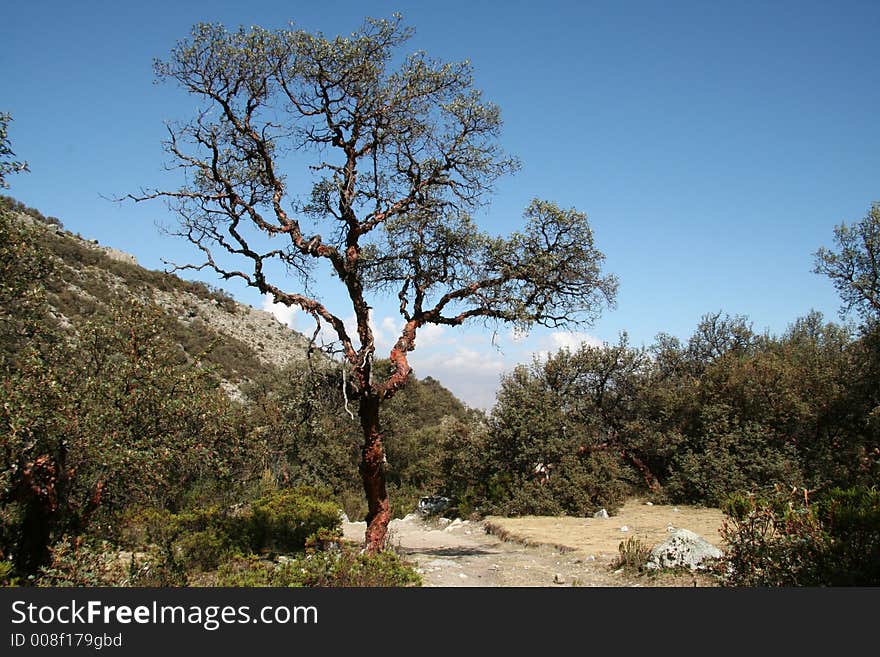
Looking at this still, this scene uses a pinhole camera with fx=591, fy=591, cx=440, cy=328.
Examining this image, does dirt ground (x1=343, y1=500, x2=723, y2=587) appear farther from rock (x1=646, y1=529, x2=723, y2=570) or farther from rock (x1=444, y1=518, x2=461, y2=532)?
rock (x1=646, y1=529, x2=723, y2=570)

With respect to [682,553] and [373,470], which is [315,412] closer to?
[373,470]

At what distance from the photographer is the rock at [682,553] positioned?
31.4 ft

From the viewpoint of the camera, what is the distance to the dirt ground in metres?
10.2

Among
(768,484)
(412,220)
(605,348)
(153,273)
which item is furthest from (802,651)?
(153,273)

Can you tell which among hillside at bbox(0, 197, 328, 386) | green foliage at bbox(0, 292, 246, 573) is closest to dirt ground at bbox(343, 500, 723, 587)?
green foliage at bbox(0, 292, 246, 573)

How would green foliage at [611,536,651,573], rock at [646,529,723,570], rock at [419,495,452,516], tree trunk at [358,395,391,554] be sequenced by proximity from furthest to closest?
rock at [419,495,452,516], tree trunk at [358,395,391,554], green foliage at [611,536,651,573], rock at [646,529,723,570]

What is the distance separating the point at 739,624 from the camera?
18.7 ft

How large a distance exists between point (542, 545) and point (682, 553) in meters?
4.79

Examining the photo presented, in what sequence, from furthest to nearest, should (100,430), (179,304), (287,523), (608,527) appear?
1. (179,304)
2. (608,527)
3. (287,523)
4. (100,430)

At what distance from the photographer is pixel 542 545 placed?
13914 mm

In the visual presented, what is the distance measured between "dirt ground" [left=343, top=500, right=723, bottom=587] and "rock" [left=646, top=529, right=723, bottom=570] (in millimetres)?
368

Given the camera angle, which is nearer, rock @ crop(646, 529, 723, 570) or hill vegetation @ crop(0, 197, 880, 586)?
hill vegetation @ crop(0, 197, 880, 586)

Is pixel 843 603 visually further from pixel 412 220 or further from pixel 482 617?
pixel 412 220

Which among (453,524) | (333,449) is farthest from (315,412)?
(333,449)
